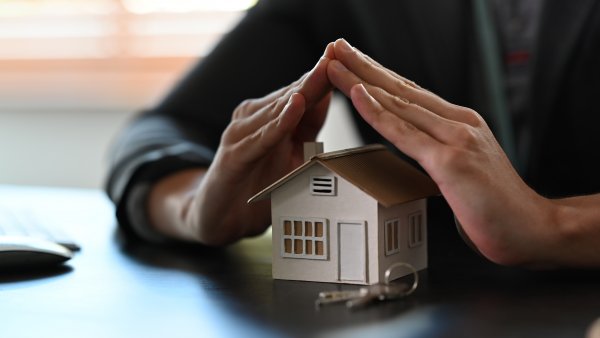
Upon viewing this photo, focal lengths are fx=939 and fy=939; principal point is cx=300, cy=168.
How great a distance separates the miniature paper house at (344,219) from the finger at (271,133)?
47 millimetres

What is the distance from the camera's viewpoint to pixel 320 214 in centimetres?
82

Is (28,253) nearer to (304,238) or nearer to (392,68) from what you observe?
(304,238)

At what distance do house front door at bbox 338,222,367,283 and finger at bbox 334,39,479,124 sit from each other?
123mm

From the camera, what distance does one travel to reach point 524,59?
1.35m

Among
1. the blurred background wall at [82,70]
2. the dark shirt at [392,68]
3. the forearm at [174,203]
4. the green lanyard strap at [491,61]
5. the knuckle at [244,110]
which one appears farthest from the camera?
the blurred background wall at [82,70]

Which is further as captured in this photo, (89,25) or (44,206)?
(89,25)

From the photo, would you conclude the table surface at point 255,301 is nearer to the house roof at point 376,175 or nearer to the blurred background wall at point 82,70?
the house roof at point 376,175

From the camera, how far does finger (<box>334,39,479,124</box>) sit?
0.82 m

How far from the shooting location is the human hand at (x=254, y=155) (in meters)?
0.85

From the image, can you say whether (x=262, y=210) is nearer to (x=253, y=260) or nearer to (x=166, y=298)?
(x=253, y=260)

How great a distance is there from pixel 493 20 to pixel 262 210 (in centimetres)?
54

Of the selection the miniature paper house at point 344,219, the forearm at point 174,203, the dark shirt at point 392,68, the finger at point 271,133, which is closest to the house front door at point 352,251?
the miniature paper house at point 344,219

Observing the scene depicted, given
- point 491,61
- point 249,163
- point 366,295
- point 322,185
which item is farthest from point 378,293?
point 491,61

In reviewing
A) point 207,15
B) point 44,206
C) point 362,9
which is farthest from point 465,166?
point 207,15
